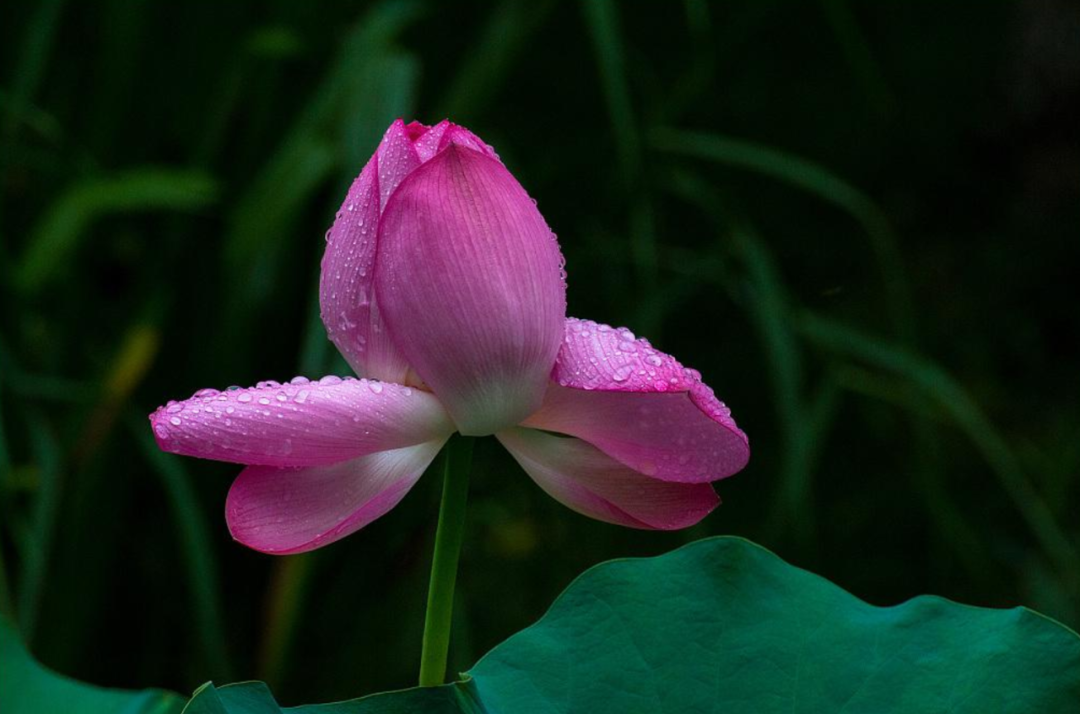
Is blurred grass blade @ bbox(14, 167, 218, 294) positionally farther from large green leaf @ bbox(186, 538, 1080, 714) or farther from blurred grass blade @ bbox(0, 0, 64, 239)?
large green leaf @ bbox(186, 538, 1080, 714)

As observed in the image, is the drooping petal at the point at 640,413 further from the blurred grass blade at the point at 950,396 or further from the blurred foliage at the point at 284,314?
the blurred grass blade at the point at 950,396

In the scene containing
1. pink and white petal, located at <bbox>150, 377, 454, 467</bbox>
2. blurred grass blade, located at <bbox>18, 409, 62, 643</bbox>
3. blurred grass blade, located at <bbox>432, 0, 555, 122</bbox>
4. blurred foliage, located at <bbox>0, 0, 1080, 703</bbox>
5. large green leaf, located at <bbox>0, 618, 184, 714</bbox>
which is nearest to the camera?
pink and white petal, located at <bbox>150, 377, 454, 467</bbox>

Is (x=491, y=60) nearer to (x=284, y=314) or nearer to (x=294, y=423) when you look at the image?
(x=284, y=314)

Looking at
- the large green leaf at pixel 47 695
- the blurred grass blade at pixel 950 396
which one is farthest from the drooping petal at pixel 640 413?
the blurred grass blade at pixel 950 396

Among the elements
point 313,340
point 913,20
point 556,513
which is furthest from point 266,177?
point 913,20

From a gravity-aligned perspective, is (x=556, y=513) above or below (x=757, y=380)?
below

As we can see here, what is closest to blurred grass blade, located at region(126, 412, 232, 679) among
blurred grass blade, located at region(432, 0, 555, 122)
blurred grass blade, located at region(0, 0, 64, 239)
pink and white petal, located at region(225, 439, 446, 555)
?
blurred grass blade, located at region(0, 0, 64, 239)

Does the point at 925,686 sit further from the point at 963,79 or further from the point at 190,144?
the point at 963,79

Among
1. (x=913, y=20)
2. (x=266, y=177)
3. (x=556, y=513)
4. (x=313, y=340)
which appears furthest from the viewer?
(x=913, y=20)
